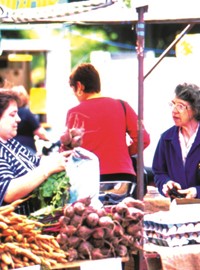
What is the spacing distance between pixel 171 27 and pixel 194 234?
11724 mm

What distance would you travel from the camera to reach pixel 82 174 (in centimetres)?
474

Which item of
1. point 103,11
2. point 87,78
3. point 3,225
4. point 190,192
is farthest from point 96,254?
point 103,11

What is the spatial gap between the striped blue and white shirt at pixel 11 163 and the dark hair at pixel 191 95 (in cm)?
142

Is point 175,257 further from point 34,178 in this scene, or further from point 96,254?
point 34,178

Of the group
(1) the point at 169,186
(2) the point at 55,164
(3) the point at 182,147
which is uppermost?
(2) the point at 55,164

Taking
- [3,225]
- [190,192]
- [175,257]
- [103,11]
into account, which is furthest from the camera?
[103,11]

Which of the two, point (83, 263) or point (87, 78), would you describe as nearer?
point (83, 263)

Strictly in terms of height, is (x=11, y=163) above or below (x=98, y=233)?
above

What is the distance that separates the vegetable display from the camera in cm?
438

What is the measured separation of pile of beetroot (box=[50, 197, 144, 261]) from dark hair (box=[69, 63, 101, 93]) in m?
1.96

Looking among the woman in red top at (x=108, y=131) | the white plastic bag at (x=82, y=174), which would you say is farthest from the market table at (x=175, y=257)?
the woman in red top at (x=108, y=131)

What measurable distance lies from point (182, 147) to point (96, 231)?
5.54 ft

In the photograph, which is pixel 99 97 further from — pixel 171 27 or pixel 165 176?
pixel 171 27

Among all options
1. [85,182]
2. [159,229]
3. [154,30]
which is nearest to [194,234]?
[159,229]
